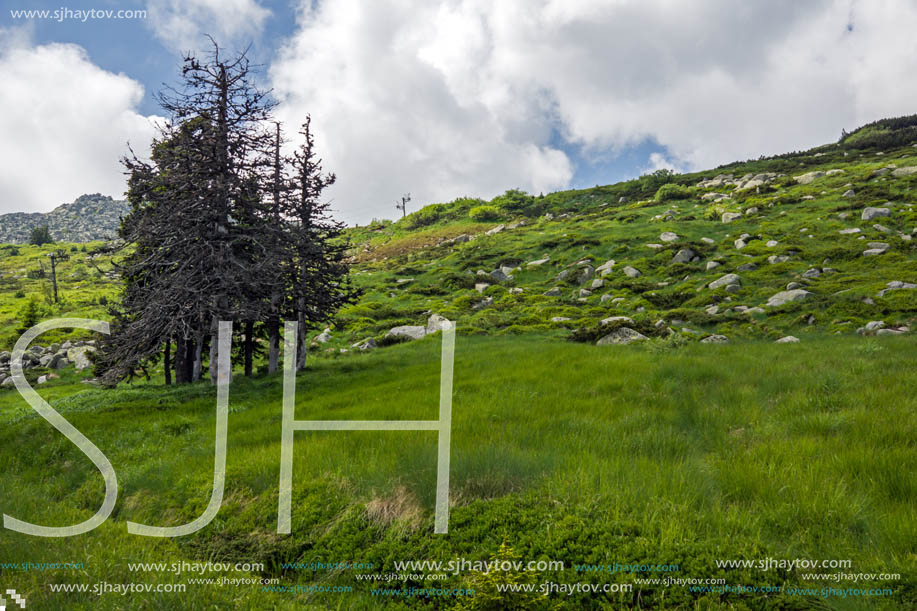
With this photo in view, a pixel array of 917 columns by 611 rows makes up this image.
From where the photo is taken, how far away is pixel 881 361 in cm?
995

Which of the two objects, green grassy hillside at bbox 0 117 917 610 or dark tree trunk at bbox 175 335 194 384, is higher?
green grassy hillside at bbox 0 117 917 610

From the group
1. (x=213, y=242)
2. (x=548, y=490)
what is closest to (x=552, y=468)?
(x=548, y=490)

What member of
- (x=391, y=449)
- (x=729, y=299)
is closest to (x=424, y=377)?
(x=391, y=449)

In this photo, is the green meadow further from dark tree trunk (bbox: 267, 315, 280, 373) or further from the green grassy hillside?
dark tree trunk (bbox: 267, 315, 280, 373)

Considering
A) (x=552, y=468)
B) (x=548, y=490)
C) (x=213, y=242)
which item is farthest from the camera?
(x=213, y=242)

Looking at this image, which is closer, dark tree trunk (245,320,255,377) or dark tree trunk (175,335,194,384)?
dark tree trunk (245,320,255,377)

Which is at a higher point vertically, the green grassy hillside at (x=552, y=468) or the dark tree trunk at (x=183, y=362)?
the green grassy hillside at (x=552, y=468)

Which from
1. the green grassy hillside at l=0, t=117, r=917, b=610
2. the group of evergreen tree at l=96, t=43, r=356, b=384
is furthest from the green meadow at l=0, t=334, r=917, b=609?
the group of evergreen tree at l=96, t=43, r=356, b=384

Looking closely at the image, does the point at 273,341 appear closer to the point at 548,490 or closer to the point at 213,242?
the point at 213,242

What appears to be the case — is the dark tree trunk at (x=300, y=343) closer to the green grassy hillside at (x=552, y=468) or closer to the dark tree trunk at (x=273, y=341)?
the dark tree trunk at (x=273, y=341)

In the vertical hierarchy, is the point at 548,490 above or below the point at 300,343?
above

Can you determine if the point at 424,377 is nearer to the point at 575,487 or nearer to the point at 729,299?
the point at 575,487

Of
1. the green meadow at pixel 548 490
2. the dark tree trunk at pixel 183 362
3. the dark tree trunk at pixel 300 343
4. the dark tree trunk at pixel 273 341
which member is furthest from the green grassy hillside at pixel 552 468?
the dark tree trunk at pixel 183 362

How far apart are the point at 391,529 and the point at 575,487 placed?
7.35 ft
